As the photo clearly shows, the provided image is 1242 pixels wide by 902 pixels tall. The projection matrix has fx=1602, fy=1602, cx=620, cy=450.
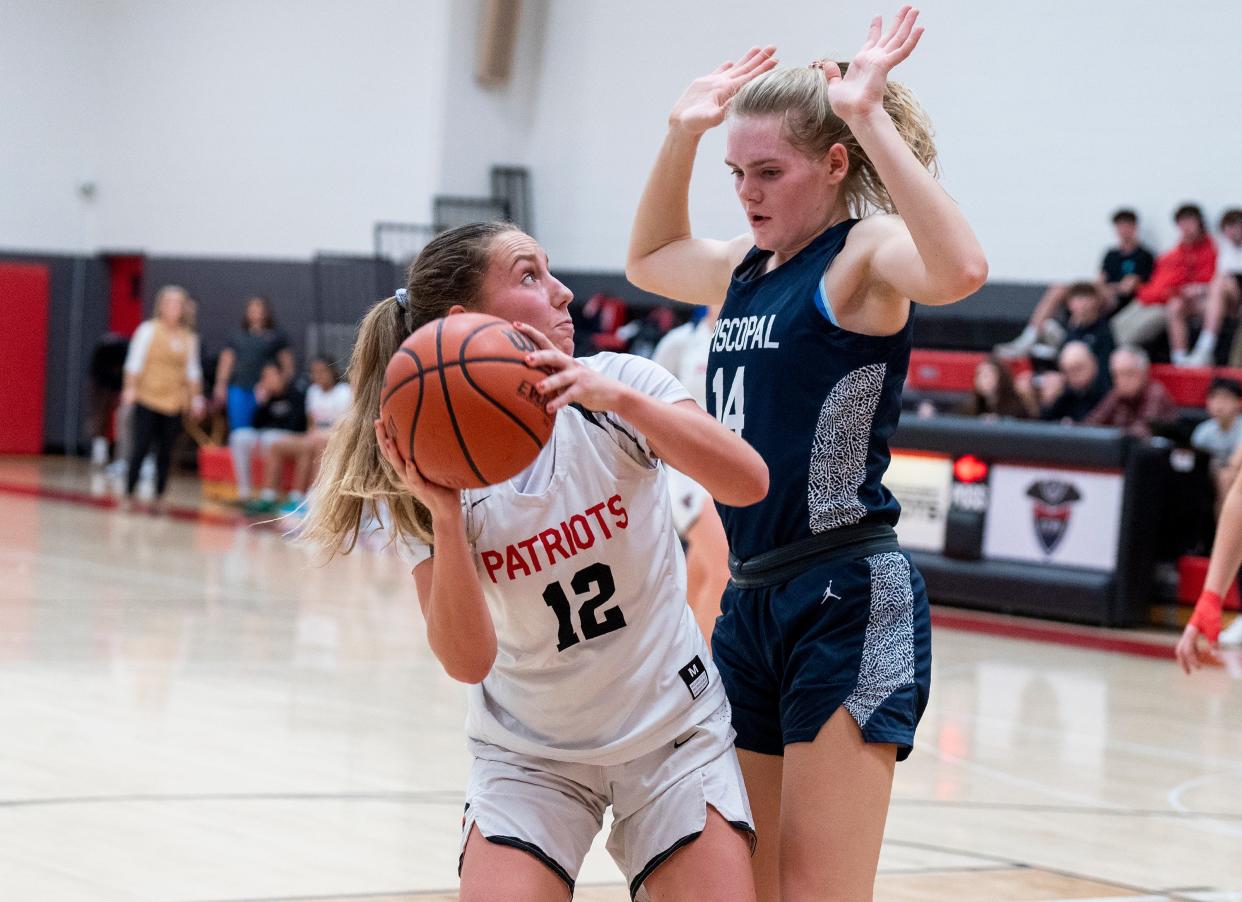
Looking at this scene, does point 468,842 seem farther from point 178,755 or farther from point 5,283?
point 5,283

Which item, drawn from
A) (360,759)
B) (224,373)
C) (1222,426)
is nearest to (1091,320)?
(1222,426)

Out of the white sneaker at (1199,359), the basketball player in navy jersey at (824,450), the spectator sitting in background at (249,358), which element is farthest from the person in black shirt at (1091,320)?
the basketball player in navy jersey at (824,450)

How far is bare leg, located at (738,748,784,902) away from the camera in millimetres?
2723

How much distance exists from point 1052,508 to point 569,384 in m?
7.88

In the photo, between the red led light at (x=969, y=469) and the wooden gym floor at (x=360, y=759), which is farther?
the red led light at (x=969, y=469)

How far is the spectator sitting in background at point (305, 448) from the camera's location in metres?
14.2

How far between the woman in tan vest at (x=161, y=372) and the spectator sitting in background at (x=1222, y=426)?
8.31 m

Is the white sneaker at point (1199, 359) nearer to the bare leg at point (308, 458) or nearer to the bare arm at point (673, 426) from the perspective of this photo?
the bare leg at point (308, 458)

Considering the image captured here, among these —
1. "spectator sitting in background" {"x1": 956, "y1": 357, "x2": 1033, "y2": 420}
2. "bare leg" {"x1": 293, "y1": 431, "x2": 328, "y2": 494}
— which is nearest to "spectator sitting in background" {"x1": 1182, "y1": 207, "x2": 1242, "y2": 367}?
"spectator sitting in background" {"x1": 956, "y1": 357, "x2": 1033, "y2": 420}

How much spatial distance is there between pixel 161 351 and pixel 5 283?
7285 millimetres

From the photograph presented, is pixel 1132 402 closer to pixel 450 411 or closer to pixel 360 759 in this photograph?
Result: pixel 360 759

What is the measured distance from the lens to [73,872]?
3848 millimetres

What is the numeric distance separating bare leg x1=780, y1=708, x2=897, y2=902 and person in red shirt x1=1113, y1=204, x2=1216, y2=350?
9.94 m

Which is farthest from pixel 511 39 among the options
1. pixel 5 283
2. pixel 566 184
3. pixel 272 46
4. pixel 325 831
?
pixel 325 831
